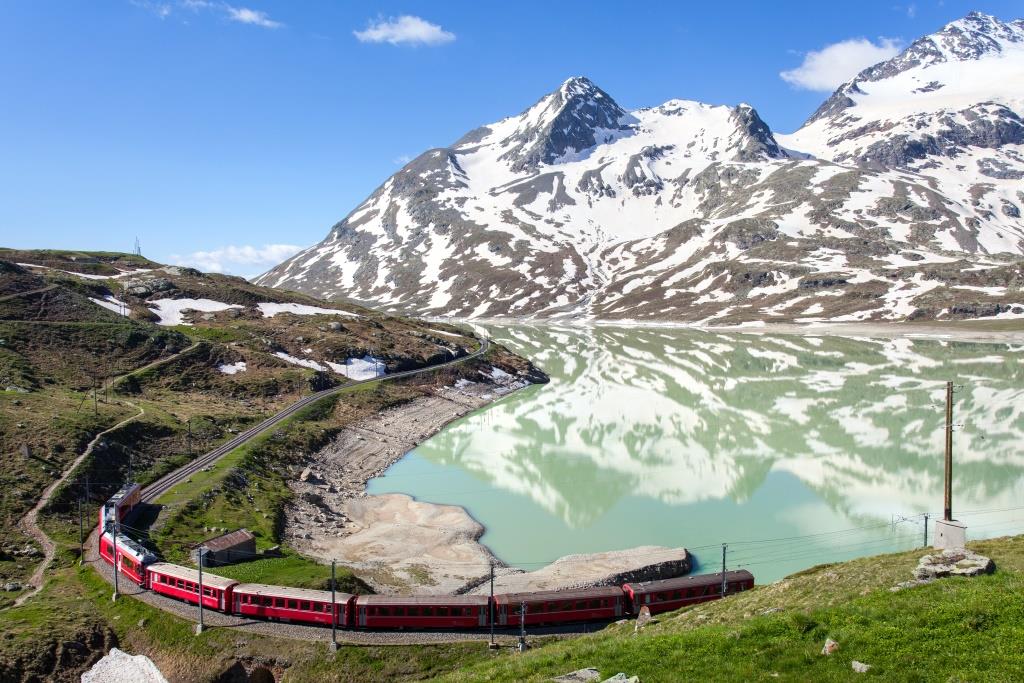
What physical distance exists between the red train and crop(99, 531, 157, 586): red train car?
51.8 inches

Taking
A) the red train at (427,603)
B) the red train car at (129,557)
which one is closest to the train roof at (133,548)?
the red train car at (129,557)

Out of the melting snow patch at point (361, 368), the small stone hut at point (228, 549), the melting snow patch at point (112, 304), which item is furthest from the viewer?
the melting snow patch at point (112, 304)

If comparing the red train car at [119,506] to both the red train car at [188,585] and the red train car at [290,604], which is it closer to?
the red train car at [188,585]

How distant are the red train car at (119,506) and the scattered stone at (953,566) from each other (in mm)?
43937

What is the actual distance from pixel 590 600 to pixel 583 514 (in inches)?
818

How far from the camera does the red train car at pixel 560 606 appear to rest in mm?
32750

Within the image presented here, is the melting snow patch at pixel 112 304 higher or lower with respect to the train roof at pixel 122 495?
higher

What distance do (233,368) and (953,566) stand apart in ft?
308

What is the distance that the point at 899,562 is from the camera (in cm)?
2392

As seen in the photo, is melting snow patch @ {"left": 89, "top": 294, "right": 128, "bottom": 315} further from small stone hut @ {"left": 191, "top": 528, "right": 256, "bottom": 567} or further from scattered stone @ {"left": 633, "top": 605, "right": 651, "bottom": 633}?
scattered stone @ {"left": 633, "top": 605, "right": 651, "bottom": 633}

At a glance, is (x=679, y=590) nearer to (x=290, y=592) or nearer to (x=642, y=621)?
(x=642, y=621)

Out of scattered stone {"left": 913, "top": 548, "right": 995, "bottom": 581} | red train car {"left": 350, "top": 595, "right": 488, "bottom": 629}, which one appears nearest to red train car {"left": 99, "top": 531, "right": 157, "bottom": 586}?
red train car {"left": 350, "top": 595, "right": 488, "bottom": 629}

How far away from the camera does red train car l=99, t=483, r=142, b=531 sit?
43031mm

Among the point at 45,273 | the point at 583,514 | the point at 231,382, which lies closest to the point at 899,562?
the point at 583,514
